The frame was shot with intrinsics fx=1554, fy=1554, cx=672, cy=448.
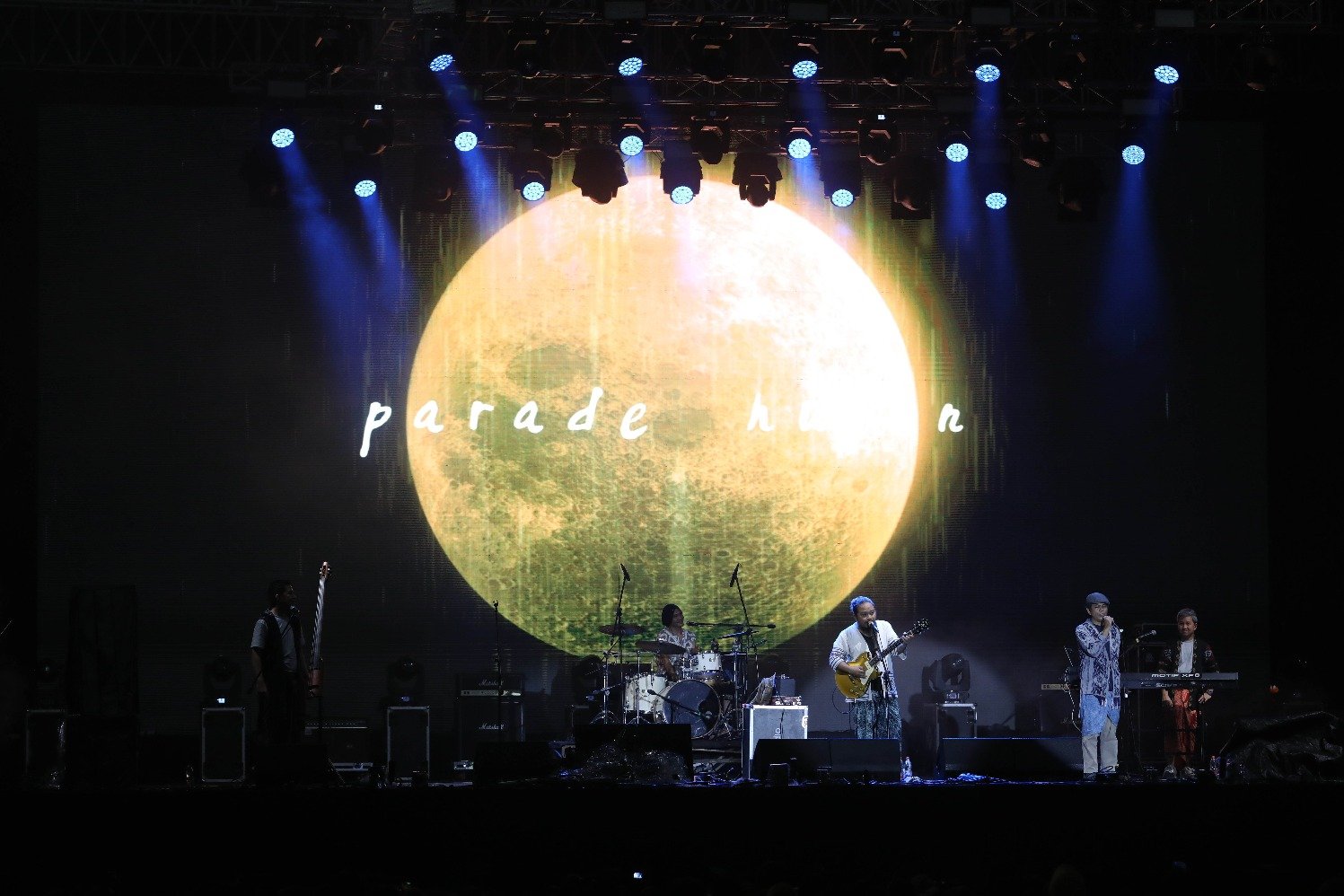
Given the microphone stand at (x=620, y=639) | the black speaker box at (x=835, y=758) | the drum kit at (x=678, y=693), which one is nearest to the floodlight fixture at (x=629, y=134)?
the microphone stand at (x=620, y=639)

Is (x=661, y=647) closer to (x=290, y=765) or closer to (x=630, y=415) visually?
(x=630, y=415)

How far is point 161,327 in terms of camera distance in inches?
505

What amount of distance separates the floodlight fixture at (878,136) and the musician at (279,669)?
5.58 meters

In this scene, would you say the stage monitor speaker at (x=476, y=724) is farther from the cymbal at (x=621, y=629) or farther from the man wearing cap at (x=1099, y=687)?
the man wearing cap at (x=1099, y=687)

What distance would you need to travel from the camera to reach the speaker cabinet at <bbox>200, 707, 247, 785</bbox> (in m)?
11.8

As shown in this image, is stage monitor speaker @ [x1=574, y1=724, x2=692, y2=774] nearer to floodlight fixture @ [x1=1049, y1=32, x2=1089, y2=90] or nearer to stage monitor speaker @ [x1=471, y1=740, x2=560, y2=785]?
stage monitor speaker @ [x1=471, y1=740, x2=560, y2=785]

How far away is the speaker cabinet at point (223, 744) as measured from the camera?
11773 millimetres

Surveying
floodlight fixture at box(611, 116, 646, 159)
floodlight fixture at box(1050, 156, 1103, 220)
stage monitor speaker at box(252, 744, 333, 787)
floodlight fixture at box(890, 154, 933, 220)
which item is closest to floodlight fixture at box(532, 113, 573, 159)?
floodlight fixture at box(611, 116, 646, 159)

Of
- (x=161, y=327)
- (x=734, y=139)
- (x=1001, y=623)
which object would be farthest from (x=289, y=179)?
(x=1001, y=623)

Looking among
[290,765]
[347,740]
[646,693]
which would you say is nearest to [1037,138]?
[646,693]

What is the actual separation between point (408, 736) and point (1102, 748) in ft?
17.3

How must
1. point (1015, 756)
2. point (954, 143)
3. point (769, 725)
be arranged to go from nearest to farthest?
point (1015, 756), point (769, 725), point (954, 143)

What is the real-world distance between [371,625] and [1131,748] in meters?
6.15

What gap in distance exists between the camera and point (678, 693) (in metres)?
12.0
